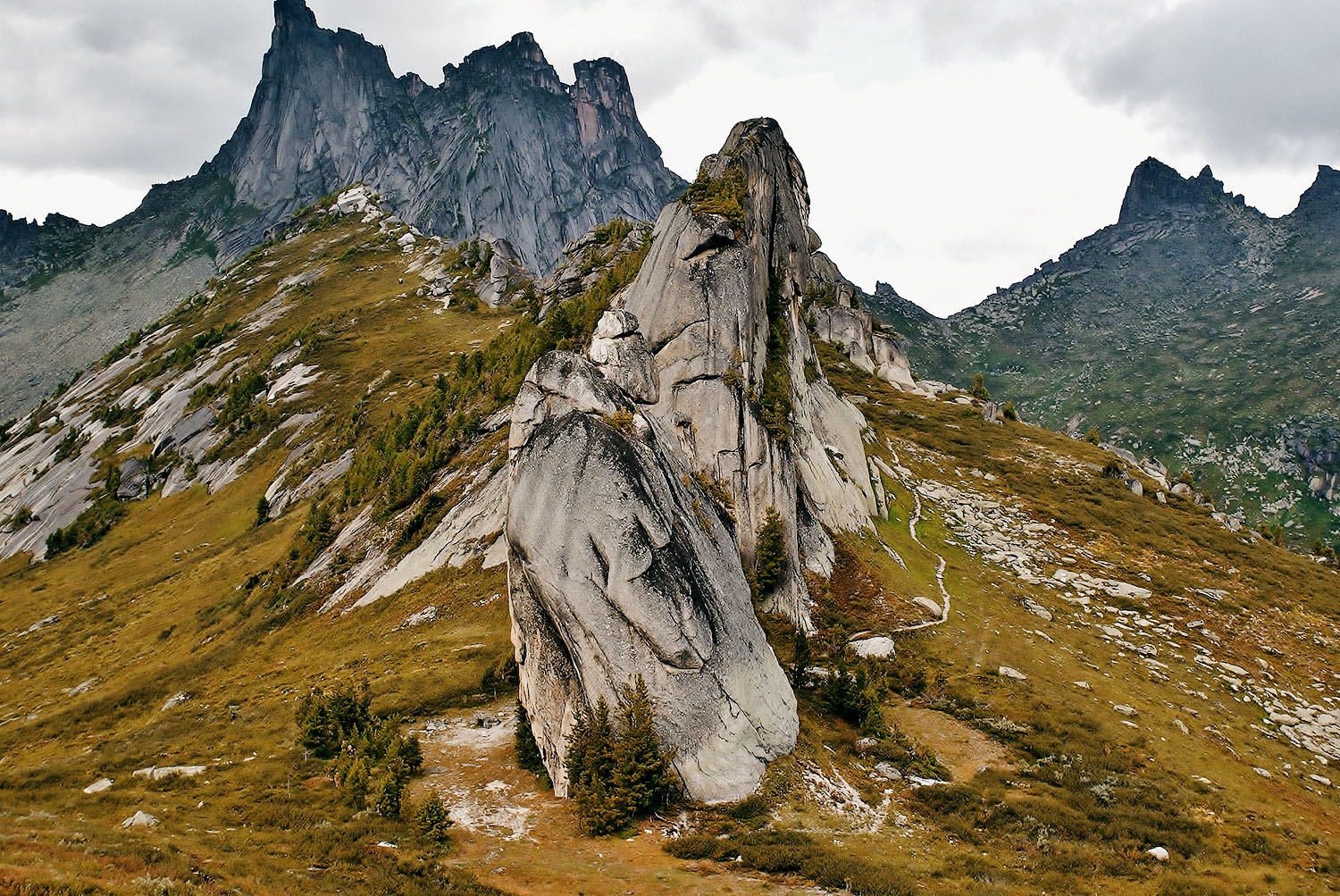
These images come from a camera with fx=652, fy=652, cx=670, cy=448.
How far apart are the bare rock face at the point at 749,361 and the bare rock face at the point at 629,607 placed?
690cm

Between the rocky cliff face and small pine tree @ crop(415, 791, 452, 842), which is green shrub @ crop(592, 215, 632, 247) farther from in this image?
small pine tree @ crop(415, 791, 452, 842)

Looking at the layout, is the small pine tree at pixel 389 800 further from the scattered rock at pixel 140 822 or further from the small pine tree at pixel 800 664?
the small pine tree at pixel 800 664

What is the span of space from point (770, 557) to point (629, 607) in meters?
15.4

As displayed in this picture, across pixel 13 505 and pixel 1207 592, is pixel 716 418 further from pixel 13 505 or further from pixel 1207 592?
pixel 13 505

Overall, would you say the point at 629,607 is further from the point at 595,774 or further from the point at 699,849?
the point at 699,849

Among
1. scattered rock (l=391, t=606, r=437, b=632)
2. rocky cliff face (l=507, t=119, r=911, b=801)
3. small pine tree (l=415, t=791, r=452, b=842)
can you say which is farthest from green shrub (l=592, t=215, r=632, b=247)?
small pine tree (l=415, t=791, r=452, b=842)

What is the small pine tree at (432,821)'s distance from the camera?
20578 mm

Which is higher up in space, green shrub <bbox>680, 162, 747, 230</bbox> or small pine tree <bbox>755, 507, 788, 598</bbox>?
green shrub <bbox>680, 162, 747, 230</bbox>

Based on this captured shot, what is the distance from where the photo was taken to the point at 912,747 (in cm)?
3042

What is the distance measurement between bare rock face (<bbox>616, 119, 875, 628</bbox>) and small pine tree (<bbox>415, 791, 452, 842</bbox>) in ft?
60.8

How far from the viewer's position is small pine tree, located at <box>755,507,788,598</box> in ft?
122

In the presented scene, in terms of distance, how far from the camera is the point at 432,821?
20.7 m

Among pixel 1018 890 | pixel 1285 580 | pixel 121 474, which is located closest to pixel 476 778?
pixel 1018 890

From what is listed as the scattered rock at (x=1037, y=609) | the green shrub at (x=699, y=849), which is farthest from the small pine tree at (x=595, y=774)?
the scattered rock at (x=1037, y=609)
